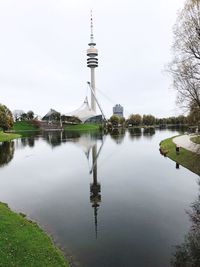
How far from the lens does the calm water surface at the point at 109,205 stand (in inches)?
488

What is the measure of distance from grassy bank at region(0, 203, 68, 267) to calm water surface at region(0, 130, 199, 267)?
0.95m

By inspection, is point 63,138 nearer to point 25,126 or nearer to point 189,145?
point 189,145

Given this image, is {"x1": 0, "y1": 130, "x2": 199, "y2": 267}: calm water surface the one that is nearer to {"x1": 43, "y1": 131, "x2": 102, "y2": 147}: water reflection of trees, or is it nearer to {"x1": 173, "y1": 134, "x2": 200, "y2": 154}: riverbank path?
{"x1": 173, "y1": 134, "x2": 200, "y2": 154}: riverbank path

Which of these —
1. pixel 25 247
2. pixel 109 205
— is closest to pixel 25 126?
pixel 109 205

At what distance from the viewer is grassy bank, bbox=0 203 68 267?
10.3 meters

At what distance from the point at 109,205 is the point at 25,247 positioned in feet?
25.9

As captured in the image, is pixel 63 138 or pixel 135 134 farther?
pixel 135 134

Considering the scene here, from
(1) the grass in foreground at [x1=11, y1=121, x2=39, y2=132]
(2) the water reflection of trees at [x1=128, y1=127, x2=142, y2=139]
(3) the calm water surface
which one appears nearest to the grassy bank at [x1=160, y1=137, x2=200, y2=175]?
(3) the calm water surface

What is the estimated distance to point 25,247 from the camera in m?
11.4

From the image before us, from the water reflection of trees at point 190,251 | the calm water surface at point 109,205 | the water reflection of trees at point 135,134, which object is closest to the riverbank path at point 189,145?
the calm water surface at point 109,205

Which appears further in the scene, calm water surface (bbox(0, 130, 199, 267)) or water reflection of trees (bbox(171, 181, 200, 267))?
calm water surface (bbox(0, 130, 199, 267))

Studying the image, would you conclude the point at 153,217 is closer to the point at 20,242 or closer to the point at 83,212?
the point at 83,212

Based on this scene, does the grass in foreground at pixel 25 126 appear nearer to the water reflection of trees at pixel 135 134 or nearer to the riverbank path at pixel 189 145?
the water reflection of trees at pixel 135 134

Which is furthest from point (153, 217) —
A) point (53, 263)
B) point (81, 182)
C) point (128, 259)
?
point (81, 182)
